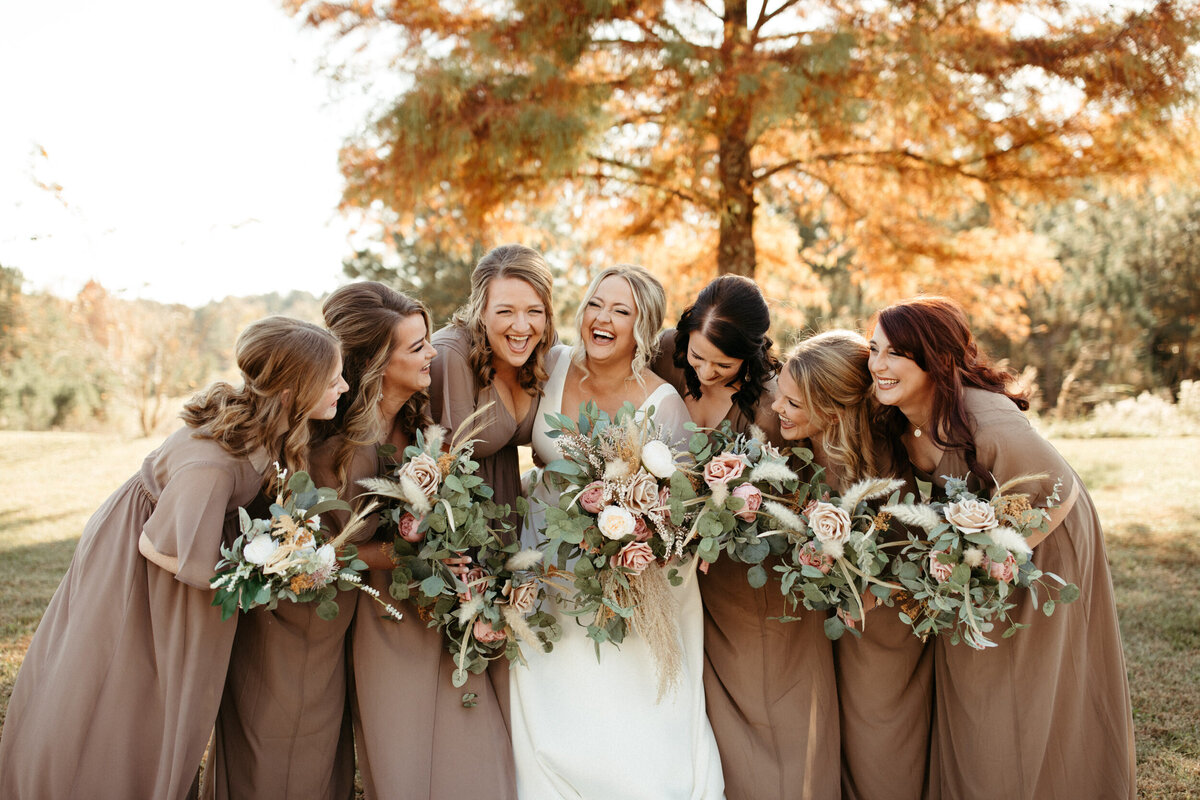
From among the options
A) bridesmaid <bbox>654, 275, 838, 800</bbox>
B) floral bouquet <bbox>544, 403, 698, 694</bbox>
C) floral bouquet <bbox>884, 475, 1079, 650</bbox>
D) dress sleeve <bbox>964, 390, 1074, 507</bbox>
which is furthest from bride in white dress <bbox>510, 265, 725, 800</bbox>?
dress sleeve <bbox>964, 390, 1074, 507</bbox>

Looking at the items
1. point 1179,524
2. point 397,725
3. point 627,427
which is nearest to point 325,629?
point 397,725

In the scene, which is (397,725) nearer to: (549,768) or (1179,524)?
(549,768)

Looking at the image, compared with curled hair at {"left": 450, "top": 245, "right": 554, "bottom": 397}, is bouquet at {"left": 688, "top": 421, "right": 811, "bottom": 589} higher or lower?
lower

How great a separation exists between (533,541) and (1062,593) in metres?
2.34

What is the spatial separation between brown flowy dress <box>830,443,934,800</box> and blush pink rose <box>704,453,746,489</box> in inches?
43.6

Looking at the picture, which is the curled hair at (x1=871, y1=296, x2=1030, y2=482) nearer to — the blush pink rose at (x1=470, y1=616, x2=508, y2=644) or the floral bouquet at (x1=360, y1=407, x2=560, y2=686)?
the floral bouquet at (x1=360, y1=407, x2=560, y2=686)

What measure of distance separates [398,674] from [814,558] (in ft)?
6.03

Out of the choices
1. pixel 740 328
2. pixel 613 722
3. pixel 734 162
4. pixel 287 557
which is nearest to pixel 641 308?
pixel 740 328

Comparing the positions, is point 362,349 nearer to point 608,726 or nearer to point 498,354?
point 498,354

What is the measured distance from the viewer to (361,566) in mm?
3236

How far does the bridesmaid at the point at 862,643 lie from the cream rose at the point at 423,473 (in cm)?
154

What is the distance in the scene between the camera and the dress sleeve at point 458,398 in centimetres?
416

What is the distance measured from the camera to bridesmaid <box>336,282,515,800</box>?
12.1 feet

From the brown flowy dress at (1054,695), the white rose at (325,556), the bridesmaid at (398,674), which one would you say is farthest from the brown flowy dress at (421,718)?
the brown flowy dress at (1054,695)
